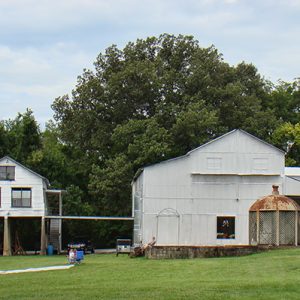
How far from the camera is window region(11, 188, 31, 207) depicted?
58.8 meters

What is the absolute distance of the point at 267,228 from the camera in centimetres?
4228

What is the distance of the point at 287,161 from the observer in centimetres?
6931

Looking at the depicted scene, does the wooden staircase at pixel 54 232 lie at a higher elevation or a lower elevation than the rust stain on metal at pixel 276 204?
lower

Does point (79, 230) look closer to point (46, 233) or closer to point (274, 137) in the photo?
point (46, 233)

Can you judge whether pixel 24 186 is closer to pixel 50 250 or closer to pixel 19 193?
pixel 19 193

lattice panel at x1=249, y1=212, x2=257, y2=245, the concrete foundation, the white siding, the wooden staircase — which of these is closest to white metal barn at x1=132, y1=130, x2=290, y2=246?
lattice panel at x1=249, y1=212, x2=257, y2=245

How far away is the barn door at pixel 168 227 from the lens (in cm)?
5134

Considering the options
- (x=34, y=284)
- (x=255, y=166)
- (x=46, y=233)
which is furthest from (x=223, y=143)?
(x=34, y=284)

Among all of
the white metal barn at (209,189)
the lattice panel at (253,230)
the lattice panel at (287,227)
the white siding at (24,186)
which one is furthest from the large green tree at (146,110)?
the lattice panel at (287,227)

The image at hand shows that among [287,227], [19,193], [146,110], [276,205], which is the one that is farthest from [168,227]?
[146,110]

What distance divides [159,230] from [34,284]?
89.6 ft

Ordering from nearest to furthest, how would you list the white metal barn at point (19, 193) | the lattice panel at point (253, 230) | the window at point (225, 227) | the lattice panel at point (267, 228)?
the lattice panel at point (267, 228), the lattice panel at point (253, 230), the window at point (225, 227), the white metal barn at point (19, 193)

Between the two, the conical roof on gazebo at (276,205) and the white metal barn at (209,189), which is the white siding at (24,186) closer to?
the white metal barn at (209,189)

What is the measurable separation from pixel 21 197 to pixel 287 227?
24.2 metres
